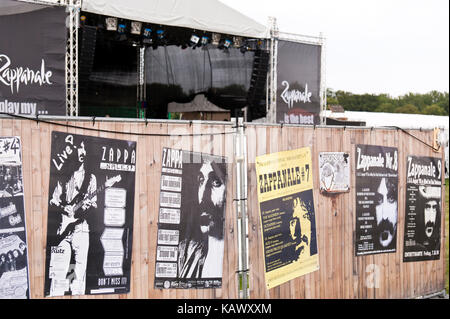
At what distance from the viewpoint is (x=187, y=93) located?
13.5 meters

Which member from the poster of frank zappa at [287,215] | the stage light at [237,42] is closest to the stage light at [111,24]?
the stage light at [237,42]

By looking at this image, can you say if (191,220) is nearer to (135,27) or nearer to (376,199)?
(376,199)

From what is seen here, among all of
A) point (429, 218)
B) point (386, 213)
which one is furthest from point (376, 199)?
point (429, 218)

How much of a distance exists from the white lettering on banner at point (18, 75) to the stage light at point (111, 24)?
205 cm

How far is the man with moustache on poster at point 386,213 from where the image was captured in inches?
294

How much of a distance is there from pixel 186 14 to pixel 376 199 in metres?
5.78

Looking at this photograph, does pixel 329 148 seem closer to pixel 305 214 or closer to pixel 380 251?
pixel 305 214

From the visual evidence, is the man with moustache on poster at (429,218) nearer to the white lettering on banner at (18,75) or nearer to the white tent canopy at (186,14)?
the white tent canopy at (186,14)

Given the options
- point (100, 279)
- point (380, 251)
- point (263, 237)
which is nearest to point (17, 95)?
point (100, 279)

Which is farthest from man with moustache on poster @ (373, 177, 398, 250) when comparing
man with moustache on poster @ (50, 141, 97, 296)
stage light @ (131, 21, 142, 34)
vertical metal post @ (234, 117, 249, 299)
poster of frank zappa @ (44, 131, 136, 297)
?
stage light @ (131, 21, 142, 34)

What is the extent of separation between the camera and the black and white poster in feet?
26.7

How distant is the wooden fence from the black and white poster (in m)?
3.37

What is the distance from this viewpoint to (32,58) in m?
8.37

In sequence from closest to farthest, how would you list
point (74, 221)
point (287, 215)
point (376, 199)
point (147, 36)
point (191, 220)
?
1. point (74, 221)
2. point (191, 220)
3. point (287, 215)
4. point (376, 199)
5. point (147, 36)
